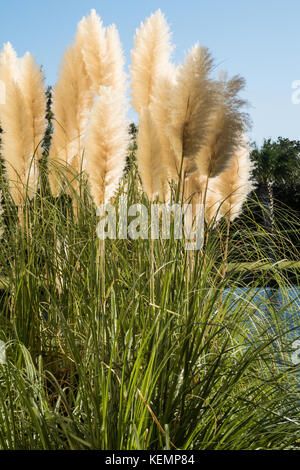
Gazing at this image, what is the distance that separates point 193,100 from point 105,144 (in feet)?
1.48

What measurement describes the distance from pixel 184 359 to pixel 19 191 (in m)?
1.57

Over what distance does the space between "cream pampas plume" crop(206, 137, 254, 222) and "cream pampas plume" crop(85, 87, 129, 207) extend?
954 mm

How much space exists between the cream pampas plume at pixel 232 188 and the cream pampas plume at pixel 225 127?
1.91 ft

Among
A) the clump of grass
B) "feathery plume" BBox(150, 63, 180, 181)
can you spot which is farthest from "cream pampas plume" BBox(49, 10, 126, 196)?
"feathery plume" BBox(150, 63, 180, 181)

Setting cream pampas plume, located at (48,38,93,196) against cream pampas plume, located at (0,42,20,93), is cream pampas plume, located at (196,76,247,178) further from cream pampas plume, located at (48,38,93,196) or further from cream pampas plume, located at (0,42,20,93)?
cream pampas plume, located at (0,42,20,93)

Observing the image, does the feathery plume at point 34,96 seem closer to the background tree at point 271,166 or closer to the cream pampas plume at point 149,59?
the cream pampas plume at point 149,59

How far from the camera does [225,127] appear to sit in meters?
2.46

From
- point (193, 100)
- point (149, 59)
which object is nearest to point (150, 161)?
point (193, 100)

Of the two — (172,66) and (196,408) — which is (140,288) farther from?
(172,66)

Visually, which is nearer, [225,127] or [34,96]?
[225,127]

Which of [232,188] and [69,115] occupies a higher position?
[69,115]

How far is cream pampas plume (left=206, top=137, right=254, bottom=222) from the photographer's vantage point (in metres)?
3.15

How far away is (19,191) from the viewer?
3057mm

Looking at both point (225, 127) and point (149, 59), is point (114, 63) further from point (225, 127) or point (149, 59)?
point (225, 127)
